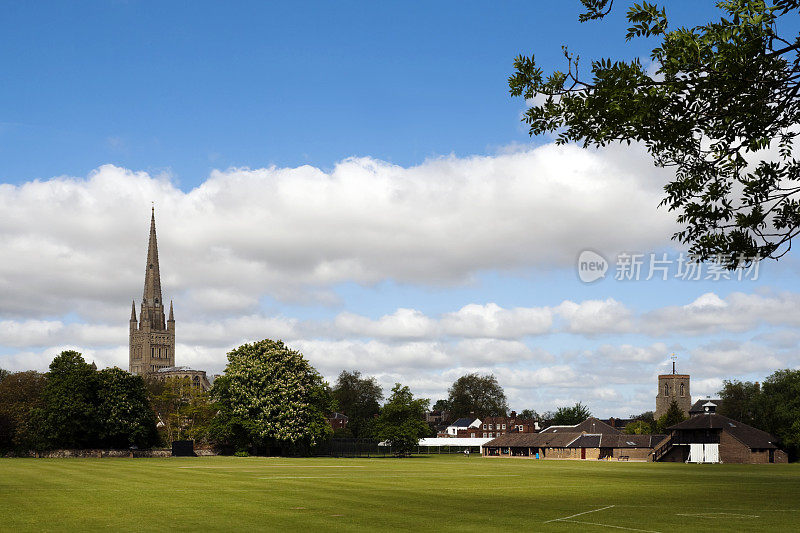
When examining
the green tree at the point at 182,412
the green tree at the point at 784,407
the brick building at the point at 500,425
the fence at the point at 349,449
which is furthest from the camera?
the brick building at the point at 500,425

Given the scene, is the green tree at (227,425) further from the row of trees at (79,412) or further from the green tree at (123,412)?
the row of trees at (79,412)

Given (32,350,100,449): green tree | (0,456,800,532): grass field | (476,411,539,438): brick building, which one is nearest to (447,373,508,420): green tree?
(476,411,539,438): brick building

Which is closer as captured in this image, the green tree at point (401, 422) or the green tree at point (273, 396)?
the green tree at point (273, 396)

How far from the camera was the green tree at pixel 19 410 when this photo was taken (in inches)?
3223

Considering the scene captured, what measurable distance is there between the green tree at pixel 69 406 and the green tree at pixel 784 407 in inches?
3039

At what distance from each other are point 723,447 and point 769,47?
91.0m

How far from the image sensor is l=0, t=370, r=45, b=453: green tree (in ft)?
269

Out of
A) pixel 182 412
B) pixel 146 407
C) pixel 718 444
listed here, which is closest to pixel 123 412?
pixel 146 407

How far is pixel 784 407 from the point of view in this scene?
304ft

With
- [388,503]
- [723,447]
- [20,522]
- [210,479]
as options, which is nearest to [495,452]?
[723,447]

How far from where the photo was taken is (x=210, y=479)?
3800 centimetres

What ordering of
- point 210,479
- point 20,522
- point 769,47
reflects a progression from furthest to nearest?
1. point 210,479
2. point 20,522
3. point 769,47

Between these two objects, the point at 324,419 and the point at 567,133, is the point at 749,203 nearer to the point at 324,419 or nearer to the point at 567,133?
the point at 567,133

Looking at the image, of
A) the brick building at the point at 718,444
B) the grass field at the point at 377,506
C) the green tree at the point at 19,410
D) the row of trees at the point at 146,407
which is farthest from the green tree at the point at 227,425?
the brick building at the point at 718,444
